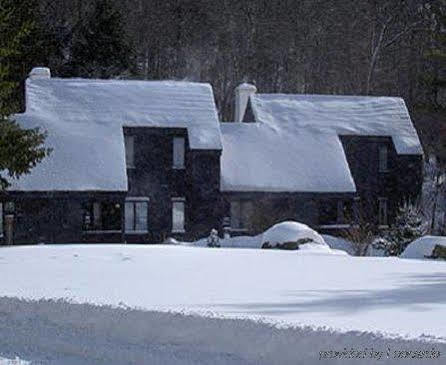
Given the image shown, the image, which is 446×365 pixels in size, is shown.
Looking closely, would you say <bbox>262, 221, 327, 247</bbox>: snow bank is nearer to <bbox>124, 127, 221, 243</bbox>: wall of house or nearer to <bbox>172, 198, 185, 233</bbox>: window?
<bbox>124, 127, 221, 243</bbox>: wall of house

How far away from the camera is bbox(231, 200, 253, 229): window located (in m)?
A: 37.0

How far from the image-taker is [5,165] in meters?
22.0

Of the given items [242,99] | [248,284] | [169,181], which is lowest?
[169,181]

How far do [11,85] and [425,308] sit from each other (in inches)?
537

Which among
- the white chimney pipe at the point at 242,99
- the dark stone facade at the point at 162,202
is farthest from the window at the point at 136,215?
the white chimney pipe at the point at 242,99

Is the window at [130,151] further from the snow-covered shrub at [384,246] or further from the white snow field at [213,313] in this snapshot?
the white snow field at [213,313]

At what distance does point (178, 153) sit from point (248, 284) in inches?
916

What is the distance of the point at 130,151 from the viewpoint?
36125 millimetres

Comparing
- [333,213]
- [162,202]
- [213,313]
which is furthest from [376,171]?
[213,313]

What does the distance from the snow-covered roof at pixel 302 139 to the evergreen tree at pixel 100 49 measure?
11710mm

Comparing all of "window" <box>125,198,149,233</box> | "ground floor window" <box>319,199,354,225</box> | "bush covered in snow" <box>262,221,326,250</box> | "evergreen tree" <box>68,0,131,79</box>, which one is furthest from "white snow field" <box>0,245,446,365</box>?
"evergreen tree" <box>68,0,131,79</box>

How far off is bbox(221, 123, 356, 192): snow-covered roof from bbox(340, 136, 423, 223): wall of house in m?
1.23

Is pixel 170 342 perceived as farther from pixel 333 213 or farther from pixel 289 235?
pixel 333 213

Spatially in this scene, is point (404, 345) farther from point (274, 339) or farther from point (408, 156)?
point (408, 156)
